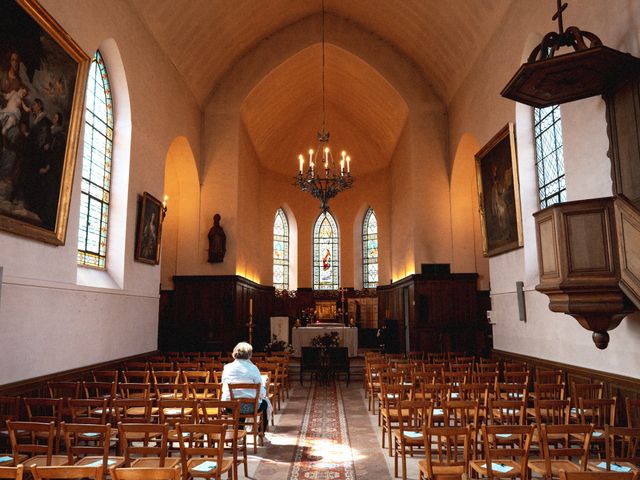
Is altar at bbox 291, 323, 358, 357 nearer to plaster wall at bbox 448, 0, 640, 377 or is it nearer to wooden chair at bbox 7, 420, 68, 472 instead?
plaster wall at bbox 448, 0, 640, 377

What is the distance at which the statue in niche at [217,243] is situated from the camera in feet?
50.0

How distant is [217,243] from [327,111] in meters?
8.64

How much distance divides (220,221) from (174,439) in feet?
35.3

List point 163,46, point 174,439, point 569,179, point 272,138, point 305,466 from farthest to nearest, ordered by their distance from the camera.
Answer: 1. point 272,138
2. point 163,46
3. point 569,179
4. point 305,466
5. point 174,439

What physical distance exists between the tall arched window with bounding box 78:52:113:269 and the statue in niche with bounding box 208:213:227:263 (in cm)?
483

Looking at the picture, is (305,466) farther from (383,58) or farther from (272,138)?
(272,138)

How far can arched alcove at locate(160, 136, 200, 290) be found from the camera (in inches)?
611

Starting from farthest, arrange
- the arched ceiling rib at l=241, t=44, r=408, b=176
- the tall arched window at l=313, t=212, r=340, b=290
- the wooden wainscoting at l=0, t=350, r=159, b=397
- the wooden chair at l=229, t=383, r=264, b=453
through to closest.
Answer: the tall arched window at l=313, t=212, r=340, b=290
the arched ceiling rib at l=241, t=44, r=408, b=176
the wooden wainscoting at l=0, t=350, r=159, b=397
the wooden chair at l=229, t=383, r=264, b=453

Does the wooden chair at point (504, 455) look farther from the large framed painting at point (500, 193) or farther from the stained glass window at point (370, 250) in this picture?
the stained glass window at point (370, 250)

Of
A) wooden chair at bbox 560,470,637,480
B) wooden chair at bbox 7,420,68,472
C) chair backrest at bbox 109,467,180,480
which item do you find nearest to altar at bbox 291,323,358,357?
wooden chair at bbox 7,420,68,472

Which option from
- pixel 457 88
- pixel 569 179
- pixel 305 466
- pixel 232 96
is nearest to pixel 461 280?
pixel 457 88

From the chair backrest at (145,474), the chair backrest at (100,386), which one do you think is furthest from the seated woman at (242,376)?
the chair backrest at (145,474)

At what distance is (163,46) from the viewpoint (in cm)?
1273

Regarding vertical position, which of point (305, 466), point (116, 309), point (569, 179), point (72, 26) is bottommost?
point (305, 466)
